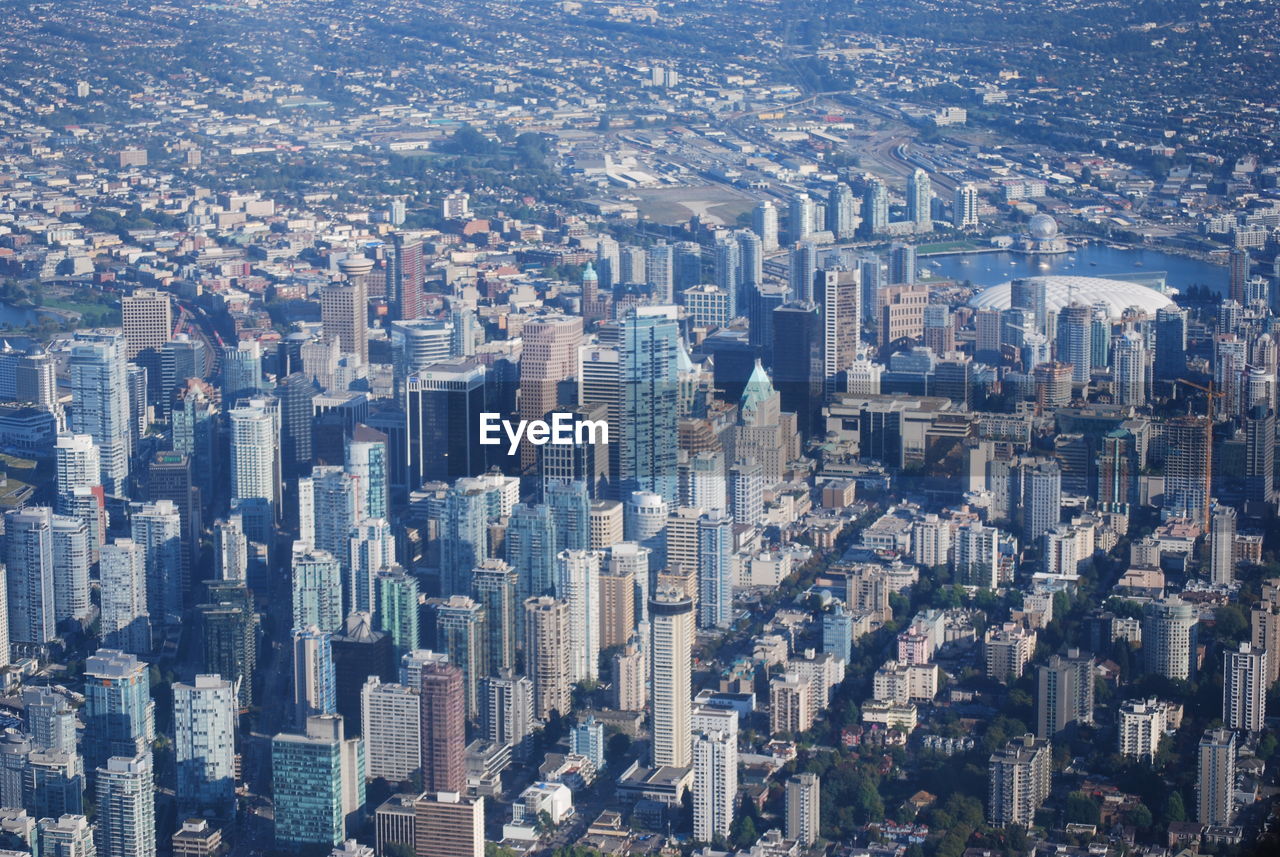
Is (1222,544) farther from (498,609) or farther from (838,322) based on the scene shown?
(838,322)

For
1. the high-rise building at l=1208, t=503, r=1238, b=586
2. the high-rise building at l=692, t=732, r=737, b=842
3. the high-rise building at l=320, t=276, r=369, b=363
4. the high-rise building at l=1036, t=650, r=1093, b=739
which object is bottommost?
the high-rise building at l=692, t=732, r=737, b=842

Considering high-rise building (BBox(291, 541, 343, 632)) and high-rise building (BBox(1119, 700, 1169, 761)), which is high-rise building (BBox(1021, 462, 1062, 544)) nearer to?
high-rise building (BBox(1119, 700, 1169, 761))

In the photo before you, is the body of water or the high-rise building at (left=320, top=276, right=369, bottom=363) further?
the body of water

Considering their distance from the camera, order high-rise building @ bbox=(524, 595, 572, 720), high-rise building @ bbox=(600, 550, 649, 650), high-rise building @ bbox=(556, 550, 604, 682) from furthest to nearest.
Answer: high-rise building @ bbox=(600, 550, 649, 650) < high-rise building @ bbox=(556, 550, 604, 682) < high-rise building @ bbox=(524, 595, 572, 720)

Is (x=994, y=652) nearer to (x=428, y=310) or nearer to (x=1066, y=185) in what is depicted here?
(x=428, y=310)

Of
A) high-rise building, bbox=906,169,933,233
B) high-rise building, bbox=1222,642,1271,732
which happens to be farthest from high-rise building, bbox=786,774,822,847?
high-rise building, bbox=906,169,933,233

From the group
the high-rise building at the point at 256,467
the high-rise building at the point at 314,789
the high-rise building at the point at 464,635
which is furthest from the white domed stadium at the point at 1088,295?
the high-rise building at the point at 314,789

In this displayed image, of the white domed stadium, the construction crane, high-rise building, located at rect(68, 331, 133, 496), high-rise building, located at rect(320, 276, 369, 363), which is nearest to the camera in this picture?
the construction crane
